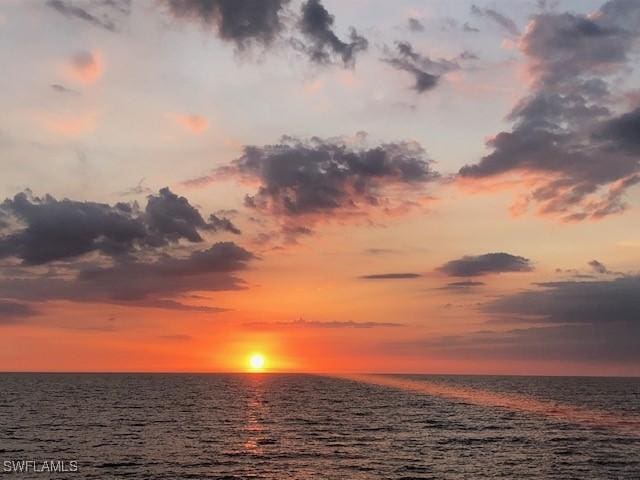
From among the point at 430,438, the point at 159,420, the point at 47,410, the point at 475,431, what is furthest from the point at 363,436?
the point at 47,410

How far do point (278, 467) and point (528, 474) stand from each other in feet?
76.3

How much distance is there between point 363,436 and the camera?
263ft

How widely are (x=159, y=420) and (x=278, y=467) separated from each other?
159 feet

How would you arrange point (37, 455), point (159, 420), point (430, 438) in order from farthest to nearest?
point (159, 420) < point (430, 438) < point (37, 455)

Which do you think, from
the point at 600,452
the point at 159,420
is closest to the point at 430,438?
the point at 600,452

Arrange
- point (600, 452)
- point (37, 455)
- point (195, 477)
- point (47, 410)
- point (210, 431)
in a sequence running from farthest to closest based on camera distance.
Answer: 1. point (47, 410)
2. point (210, 431)
3. point (600, 452)
4. point (37, 455)
5. point (195, 477)

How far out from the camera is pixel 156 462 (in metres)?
59.9

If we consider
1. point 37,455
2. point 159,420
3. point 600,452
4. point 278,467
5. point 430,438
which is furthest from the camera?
point 159,420

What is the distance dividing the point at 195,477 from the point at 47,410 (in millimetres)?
78490

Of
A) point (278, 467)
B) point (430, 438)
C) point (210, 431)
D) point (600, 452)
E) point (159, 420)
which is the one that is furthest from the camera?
point (159, 420)

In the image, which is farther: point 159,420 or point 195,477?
point 159,420

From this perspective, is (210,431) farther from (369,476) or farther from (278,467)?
(369,476)

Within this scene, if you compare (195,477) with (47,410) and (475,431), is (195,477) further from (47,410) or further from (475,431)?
(47,410)

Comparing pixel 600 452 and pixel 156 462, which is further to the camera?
pixel 600 452
